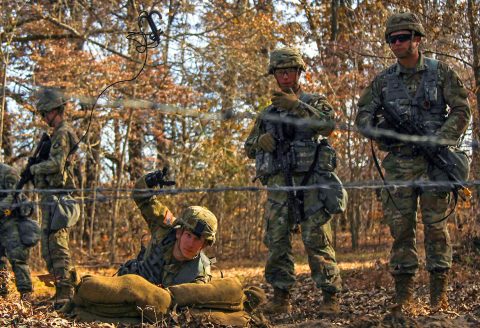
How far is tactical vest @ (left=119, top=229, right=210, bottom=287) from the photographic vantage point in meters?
5.43

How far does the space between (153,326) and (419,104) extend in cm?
272

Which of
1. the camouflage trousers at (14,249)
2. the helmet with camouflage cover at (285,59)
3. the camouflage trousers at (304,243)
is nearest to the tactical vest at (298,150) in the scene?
the camouflage trousers at (304,243)

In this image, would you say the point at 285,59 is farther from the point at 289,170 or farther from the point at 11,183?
the point at 11,183

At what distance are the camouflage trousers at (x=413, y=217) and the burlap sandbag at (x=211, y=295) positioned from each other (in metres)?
1.44

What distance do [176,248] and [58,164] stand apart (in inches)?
101

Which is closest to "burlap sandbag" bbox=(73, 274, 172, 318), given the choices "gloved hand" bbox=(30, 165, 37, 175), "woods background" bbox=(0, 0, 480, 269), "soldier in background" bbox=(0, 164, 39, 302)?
"gloved hand" bbox=(30, 165, 37, 175)

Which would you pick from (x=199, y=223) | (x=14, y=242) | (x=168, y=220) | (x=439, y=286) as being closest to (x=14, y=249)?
(x=14, y=242)

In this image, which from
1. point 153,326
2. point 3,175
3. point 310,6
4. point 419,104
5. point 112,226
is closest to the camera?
point 153,326

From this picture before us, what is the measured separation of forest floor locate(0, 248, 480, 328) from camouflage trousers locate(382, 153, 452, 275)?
0.37m

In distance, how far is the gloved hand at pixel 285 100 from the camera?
229 inches

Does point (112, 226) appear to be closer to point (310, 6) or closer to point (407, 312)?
point (310, 6)

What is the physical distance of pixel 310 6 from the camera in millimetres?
18984

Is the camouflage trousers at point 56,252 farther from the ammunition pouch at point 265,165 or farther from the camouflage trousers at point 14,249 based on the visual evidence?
the ammunition pouch at point 265,165

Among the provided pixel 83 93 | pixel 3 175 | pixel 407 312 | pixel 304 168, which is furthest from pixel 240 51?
pixel 407 312
